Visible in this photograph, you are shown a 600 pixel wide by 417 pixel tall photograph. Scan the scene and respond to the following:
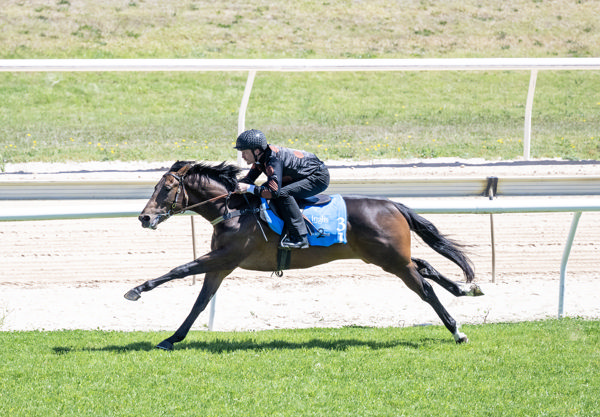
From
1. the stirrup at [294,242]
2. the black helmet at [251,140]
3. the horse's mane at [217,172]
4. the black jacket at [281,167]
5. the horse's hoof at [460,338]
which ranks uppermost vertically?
the black helmet at [251,140]

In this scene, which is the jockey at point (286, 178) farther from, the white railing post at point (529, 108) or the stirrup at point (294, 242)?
the white railing post at point (529, 108)

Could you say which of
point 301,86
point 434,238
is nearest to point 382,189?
point 434,238

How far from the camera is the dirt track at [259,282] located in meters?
7.42

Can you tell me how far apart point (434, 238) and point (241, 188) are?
1636mm

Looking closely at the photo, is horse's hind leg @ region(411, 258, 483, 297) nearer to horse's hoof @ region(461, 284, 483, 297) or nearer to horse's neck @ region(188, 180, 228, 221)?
horse's hoof @ region(461, 284, 483, 297)

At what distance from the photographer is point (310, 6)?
32969 millimetres

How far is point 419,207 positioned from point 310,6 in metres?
27.5

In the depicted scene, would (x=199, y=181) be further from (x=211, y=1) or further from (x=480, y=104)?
(x=211, y=1)

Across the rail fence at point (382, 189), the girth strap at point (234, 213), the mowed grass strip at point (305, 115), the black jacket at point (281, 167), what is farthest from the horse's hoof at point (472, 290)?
the mowed grass strip at point (305, 115)

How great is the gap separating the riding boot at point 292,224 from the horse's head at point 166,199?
782mm

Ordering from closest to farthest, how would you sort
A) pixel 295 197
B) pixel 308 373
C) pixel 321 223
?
pixel 308 373, pixel 321 223, pixel 295 197

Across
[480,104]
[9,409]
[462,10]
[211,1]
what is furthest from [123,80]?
[9,409]

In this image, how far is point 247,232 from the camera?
609 centimetres

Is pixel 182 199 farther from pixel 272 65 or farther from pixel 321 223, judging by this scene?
pixel 272 65
